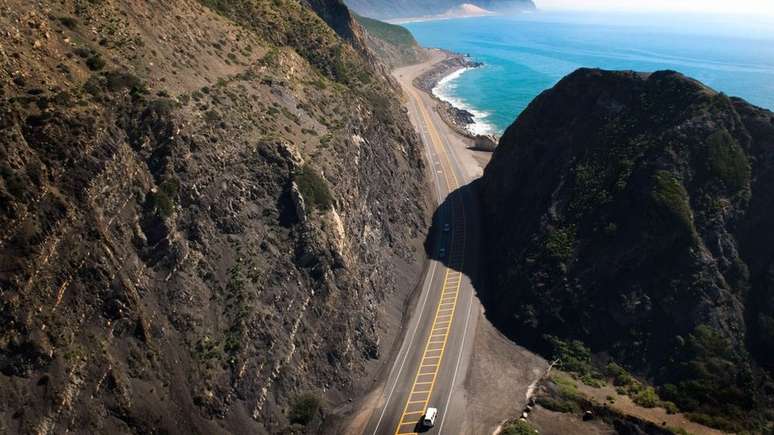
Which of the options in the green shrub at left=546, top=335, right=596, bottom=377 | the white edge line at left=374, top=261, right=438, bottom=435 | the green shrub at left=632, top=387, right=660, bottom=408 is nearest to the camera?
the white edge line at left=374, top=261, right=438, bottom=435

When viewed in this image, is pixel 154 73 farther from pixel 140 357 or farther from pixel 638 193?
pixel 638 193

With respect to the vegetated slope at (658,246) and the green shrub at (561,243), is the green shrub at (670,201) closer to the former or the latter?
the vegetated slope at (658,246)

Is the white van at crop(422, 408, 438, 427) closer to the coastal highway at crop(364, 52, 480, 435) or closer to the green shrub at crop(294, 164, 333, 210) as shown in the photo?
the coastal highway at crop(364, 52, 480, 435)

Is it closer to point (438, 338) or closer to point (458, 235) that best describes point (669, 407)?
point (438, 338)

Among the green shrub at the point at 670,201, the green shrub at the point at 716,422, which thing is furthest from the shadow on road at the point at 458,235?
the green shrub at the point at 716,422

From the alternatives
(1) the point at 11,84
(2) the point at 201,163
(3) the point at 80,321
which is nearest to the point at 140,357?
(3) the point at 80,321

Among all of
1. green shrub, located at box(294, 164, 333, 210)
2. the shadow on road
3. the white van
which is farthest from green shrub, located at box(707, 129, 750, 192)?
green shrub, located at box(294, 164, 333, 210)

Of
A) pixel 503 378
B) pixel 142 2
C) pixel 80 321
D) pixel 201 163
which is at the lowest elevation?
pixel 503 378
